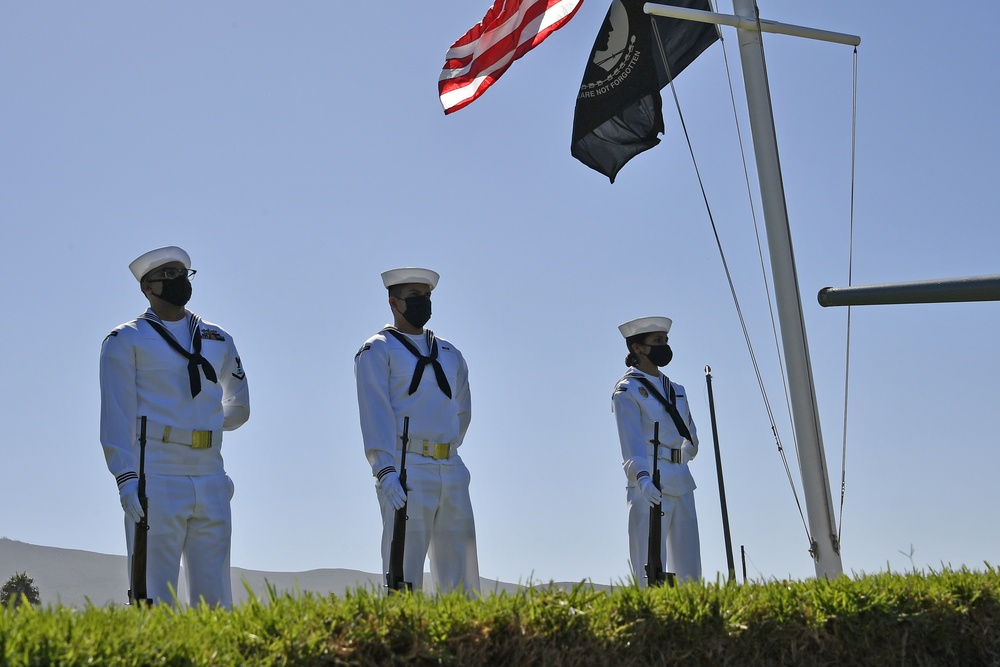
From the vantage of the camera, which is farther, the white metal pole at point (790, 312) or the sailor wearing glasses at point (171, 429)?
the white metal pole at point (790, 312)

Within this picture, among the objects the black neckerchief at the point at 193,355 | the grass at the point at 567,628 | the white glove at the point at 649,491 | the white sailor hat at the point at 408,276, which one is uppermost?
the white sailor hat at the point at 408,276

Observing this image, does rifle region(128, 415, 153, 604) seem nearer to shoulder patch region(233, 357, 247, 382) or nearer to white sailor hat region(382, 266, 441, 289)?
shoulder patch region(233, 357, 247, 382)

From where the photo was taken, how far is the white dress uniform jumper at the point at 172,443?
21.2 feet

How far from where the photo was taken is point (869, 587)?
15.4 feet

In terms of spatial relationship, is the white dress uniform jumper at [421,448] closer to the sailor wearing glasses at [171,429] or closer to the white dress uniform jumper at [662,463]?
the sailor wearing glasses at [171,429]

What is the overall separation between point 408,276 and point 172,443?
2.12 meters

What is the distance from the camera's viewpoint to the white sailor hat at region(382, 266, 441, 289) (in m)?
8.16

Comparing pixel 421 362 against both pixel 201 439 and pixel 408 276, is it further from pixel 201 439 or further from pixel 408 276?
pixel 201 439

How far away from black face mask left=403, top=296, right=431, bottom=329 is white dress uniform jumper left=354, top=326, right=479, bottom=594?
12cm

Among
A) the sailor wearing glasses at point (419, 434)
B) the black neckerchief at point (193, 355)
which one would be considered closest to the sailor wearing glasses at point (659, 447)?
the sailor wearing glasses at point (419, 434)

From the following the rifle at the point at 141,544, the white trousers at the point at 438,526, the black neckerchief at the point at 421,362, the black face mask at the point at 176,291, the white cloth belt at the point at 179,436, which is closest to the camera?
the rifle at the point at 141,544

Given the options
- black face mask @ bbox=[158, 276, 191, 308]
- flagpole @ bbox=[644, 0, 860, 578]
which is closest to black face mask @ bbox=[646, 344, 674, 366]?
flagpole @ bbox=[644, 0, 860, 578]

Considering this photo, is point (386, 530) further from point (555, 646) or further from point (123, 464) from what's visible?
point (555, 646)

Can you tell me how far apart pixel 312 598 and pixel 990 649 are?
274 cm
